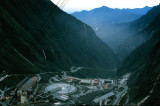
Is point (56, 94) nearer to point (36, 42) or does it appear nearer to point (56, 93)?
point (56, 93)

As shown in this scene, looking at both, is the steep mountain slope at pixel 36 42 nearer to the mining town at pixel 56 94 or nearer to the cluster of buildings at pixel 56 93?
the mining town at pixel 56 94

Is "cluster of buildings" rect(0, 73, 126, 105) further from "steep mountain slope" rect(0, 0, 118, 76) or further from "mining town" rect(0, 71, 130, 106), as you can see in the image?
"steep mountain slope" rect(0, 0, 118, 76)

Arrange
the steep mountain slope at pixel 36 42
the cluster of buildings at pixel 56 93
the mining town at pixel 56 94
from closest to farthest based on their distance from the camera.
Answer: the mining town at pixel 56 94 < the cluster of buildings at pixel 56 93 < the steep mountain slope at pixel 36 42

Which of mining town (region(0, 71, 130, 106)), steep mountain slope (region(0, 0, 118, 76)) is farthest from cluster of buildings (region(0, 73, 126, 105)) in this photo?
steep mountain slope (region(0, 0, 118, 76))

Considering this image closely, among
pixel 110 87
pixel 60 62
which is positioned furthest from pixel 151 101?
pixel 60 62

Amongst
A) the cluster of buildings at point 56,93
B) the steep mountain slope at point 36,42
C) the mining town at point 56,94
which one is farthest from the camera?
the steep mountain slope at point 36,42

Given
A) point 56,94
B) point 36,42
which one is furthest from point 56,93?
point 36,42

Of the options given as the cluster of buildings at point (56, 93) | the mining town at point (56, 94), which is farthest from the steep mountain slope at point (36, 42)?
the cluster of buildings at point (56, 93)

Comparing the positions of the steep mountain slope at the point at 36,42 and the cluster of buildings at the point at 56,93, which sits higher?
the steep mountain slope at the point at 36,42

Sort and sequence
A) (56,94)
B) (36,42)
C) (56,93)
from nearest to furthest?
(56,94), (56,93), (36,42)

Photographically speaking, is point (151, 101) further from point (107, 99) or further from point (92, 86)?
point (92, 86)
